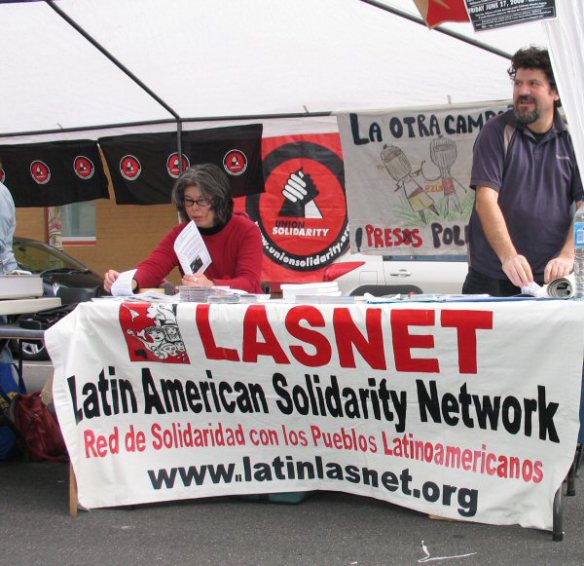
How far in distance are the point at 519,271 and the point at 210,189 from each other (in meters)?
1.84

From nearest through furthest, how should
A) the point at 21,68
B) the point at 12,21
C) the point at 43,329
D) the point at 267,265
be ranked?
the point at 43,329 → the point at 12,21 → the point at 21,68 → the point at 267,265

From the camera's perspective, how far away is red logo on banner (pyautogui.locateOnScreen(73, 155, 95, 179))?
7.68 meters

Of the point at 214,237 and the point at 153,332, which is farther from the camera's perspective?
the point at 214,237

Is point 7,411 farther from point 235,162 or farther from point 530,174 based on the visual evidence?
point 235,162

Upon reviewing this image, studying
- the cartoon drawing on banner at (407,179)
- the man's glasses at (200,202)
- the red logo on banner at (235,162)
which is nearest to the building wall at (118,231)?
the red logo on banner at (235,162)

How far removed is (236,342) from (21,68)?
424 centimetres

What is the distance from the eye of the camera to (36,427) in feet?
14.8

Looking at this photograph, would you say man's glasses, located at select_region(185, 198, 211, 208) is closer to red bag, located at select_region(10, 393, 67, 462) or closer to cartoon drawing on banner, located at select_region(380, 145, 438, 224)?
red bag, located at select_region(10, 393, 67, 462)

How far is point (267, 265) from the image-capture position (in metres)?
8.52

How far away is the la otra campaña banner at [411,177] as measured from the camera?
20.4 feet

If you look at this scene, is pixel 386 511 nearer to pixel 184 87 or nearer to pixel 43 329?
pixel 43 329

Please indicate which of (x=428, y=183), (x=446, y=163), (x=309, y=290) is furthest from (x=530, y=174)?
(x=428, y=183)

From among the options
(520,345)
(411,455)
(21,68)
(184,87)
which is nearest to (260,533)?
(411,455)

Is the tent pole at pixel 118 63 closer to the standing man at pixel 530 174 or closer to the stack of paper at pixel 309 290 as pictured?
the stack of paper at pixel 309 290
